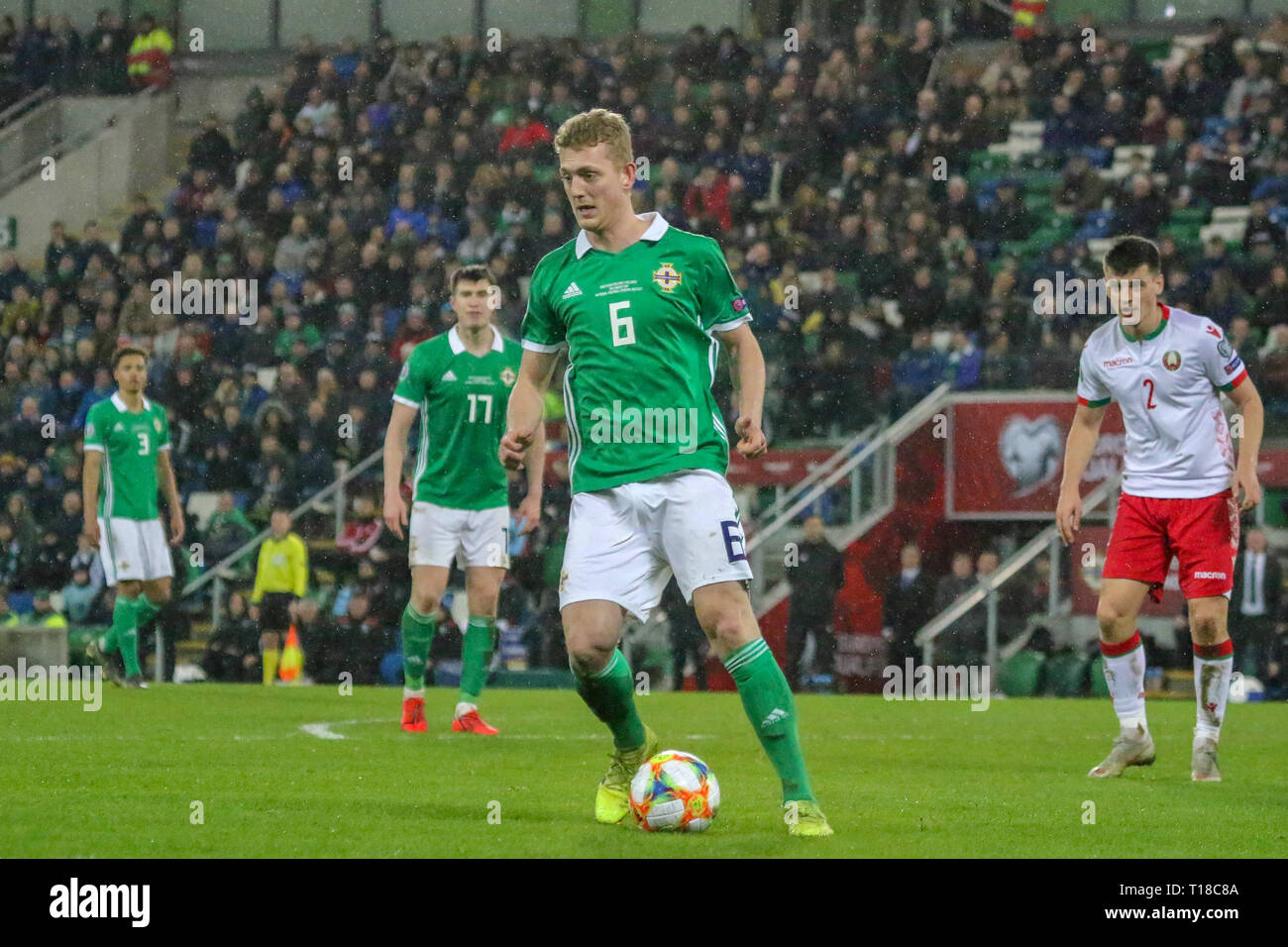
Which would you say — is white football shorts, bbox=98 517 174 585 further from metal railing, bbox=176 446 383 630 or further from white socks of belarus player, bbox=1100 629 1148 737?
white socks of belarus player, bbox=1100 629 1148 737

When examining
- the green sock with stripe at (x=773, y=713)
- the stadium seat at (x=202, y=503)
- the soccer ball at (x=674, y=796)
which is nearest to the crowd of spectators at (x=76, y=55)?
the stadium seat at (x=202, y=503)

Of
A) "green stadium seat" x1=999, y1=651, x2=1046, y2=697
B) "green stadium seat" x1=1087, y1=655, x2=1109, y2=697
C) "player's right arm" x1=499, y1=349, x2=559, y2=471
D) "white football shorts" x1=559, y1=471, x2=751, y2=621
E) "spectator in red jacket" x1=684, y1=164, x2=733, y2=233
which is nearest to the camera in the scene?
"white football shorts" x1=559, y1=471, x2=751, y2=621

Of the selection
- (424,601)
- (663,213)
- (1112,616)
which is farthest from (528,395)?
(663,213)

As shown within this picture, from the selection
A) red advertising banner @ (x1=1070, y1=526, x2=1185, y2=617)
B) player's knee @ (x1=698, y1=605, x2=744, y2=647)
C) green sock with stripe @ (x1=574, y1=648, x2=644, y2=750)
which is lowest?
red advertising banner @ (x1=1070, y1=526, x2=1185, y2=617)

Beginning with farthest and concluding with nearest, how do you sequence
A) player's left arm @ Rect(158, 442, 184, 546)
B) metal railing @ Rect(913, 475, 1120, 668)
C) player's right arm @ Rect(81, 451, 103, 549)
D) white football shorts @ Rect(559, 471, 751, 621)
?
metal railing @ Rect(913, 475, 1120, 668) < player's left arm @ Rect(158, 442, 184, 546) < player's right arm @ Rect(81, 451, 103, 549) < white football shorts @ Rect(559, 471, 751, 621)

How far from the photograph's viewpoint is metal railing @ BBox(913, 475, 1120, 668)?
55.1ft

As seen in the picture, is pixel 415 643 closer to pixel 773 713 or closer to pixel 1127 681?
pixel 1127 681

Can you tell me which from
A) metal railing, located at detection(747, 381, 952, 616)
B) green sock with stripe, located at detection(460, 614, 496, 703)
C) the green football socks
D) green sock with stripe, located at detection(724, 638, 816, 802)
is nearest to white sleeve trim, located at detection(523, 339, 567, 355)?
green sock with stripe, located at detection(724, 638, 816, 802)

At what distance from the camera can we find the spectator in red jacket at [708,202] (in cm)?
2078

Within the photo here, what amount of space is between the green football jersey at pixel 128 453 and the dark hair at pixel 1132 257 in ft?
27.6

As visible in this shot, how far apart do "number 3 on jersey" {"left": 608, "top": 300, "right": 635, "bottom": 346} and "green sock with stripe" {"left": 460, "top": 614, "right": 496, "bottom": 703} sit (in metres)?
4.48

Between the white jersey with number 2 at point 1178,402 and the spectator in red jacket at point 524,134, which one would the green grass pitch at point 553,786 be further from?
the spectator in red jacket at point 524,134

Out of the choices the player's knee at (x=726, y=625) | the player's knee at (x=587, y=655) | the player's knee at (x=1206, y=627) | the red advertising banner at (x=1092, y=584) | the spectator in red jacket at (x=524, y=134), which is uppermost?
the spectator in red jacket at (x=524, y=134)

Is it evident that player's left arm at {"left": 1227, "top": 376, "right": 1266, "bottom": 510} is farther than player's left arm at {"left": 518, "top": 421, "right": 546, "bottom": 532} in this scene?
No
